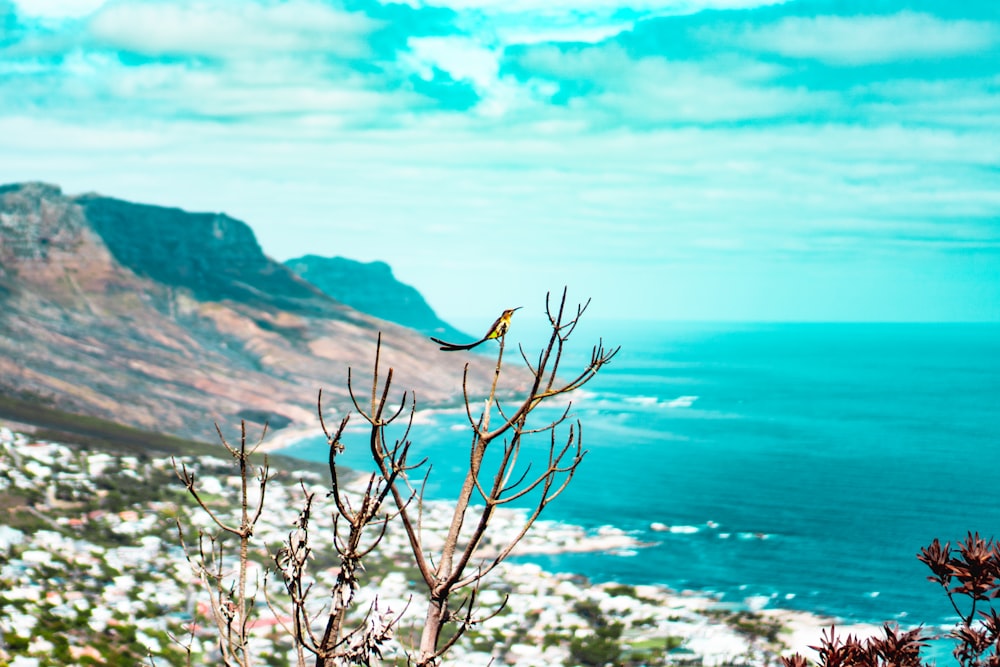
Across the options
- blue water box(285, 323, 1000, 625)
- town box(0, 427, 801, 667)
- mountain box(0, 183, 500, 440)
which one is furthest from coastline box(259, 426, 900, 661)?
mountain box(0, 183, 500, 440)

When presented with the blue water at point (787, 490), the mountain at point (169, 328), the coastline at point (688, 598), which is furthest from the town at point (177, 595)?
the mountain at point (169, 328)

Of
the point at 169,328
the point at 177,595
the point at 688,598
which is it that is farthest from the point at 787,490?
the point at 169,328

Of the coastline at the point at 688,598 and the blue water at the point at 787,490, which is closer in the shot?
the coastline at the point at 688,598

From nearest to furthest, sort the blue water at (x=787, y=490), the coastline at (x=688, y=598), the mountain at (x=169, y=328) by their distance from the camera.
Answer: the coastline at (x=688, y=598) → the blue water at (x=787, y=490) → the mountain at (x=169, y=328)

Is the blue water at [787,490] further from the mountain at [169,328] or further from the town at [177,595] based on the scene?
the mountain at [169,328]

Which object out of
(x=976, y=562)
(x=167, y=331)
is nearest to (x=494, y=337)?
(x=976, y=562)

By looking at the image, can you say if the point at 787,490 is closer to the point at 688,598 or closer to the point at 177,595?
the point at 688,598
